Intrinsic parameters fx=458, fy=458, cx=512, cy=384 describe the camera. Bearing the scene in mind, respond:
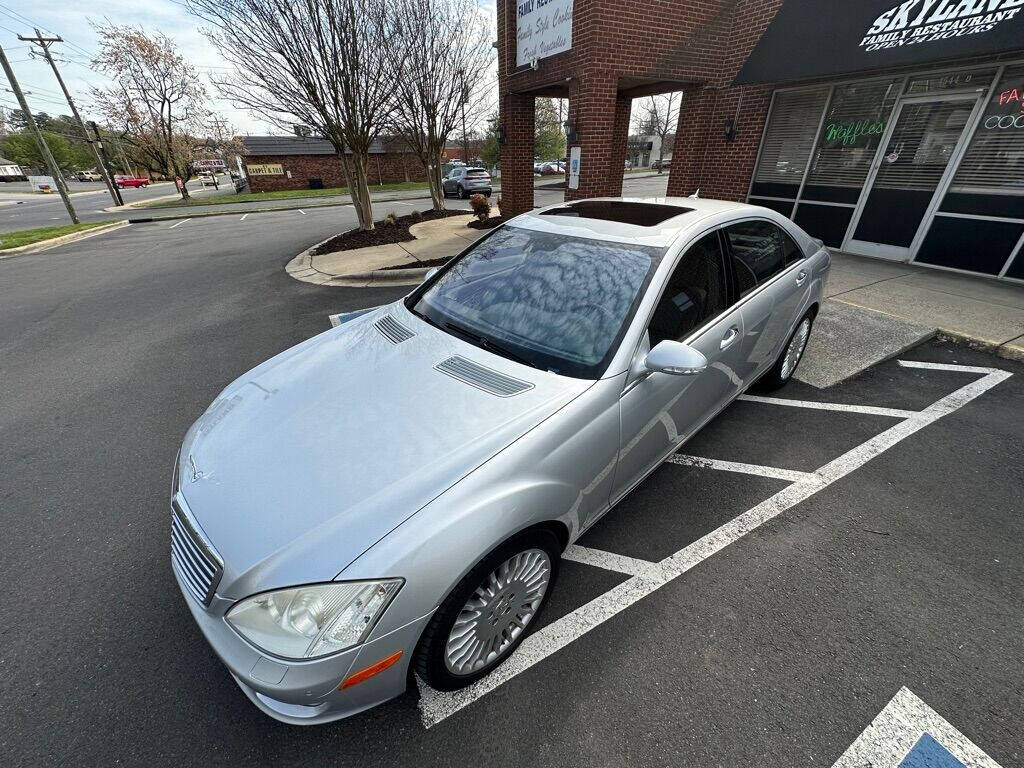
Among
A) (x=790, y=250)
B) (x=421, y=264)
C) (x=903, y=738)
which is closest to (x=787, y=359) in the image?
(x=790, y=250)

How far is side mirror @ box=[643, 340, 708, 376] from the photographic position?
203 centimetres

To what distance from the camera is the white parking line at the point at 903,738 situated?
1.68m

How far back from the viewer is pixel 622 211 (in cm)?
312

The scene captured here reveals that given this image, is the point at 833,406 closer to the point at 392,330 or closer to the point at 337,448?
the point at 392,330

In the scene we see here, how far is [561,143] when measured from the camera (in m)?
44.7

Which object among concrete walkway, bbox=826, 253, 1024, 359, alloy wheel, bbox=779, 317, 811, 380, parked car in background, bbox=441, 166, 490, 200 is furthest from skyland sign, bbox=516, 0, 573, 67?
parked car in background, bbox=441, 166, 490, 200

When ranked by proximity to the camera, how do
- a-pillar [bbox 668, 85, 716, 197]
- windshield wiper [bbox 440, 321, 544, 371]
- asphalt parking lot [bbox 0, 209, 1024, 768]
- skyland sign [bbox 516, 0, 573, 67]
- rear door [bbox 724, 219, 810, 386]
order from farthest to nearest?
1. a-pillar [bbox 668, 85, 716, 197]
2. skyland sign [bbox 516, 0, 573, 67]
3. rear door [bbox 724, 219, 810, 386]
4. windshield wiper [bbox 440, 321, 544, 371]
5. asphalt parking lot [bbox 0, 209, 1024, 768]

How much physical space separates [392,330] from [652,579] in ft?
6.55

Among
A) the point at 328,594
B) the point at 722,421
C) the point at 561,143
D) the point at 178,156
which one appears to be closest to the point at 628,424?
the point at 328,594

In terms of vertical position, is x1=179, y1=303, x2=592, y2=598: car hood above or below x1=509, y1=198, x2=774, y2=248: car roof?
below

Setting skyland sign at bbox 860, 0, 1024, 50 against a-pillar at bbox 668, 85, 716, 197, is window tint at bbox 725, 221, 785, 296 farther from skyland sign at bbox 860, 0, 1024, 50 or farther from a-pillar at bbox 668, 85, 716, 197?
a-pillar at bbox 668, 85, 716, 197

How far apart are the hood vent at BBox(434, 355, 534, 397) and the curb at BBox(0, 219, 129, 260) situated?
1599 cm

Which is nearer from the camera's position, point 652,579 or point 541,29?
point 652,579

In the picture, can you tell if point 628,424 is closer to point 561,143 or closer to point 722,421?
point 722,421
